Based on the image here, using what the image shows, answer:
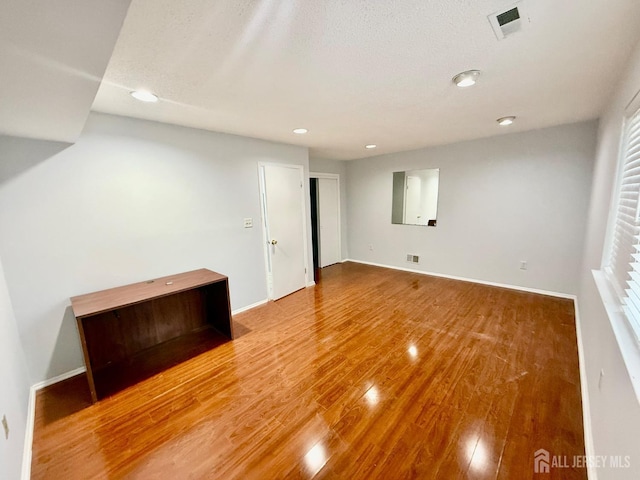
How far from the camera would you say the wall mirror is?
4570mm

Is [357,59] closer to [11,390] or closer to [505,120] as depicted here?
[505,120]

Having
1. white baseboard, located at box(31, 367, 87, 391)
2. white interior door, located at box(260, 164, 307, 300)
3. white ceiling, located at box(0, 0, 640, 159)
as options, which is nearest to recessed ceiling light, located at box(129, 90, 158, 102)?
white ceiling, located at box(0, 0, 640, 159)

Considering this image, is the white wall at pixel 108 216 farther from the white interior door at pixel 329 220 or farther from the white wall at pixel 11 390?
the white interior door at pixel 329 220

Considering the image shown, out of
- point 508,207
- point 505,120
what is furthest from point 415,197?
point 505,120

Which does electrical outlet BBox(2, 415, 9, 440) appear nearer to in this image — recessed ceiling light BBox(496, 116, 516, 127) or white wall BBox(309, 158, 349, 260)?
recessed ceiling light BBox(496, 116, 516, 127)

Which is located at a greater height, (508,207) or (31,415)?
(508,207)

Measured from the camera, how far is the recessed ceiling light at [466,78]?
1.71 meters

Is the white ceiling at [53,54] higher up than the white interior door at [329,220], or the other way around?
the white ceiling at [53,54]

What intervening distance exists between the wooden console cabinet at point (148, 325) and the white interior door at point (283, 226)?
3.30 ft

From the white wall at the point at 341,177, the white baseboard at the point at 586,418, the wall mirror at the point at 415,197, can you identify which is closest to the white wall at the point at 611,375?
the white baseboard at the point at 586,418

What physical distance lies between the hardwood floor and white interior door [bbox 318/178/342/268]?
2814 mm

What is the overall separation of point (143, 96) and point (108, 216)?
113cm

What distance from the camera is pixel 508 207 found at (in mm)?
3801

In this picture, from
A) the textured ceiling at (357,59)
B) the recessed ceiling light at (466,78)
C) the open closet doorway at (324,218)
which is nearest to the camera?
the textured ceiling at (357,59)
